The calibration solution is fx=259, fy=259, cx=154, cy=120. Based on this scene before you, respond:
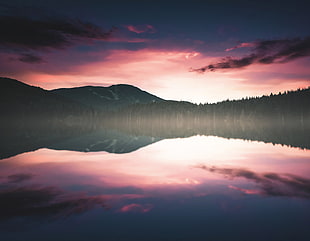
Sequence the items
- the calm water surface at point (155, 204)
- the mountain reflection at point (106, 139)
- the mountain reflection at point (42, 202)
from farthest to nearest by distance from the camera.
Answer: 1. the mountain reflection at point (106, 139)
2. the mountain reflection at point (42, 202)
3. the calm water surface at point (155, 204)

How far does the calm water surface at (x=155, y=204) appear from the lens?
809 cm

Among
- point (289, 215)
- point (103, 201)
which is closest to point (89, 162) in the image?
point (103, 201)

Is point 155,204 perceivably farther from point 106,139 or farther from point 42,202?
point 106,139

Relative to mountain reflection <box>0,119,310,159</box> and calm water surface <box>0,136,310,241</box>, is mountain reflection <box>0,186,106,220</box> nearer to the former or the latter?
calm water surface <box>0,136,310,241</box>

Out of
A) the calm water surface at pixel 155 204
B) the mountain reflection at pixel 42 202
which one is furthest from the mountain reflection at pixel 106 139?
the mountain reflection at pixel 42 202

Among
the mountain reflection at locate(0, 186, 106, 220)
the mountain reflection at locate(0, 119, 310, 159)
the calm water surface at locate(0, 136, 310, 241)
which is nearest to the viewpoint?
the calm water surface at locate(0, 136, 310, 241)

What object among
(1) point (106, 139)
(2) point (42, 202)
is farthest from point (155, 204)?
(1) point (106, 139)

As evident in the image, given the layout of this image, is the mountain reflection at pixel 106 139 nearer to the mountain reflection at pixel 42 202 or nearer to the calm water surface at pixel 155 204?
the calm water surface at pixel 155 204

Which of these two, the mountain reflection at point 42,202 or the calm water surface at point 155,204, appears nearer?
the calm water surface at point 155,204

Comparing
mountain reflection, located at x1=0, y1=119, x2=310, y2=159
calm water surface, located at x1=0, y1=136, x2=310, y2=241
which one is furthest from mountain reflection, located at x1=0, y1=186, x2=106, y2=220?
mountain reflection, located at x1=0, y1=119, x2=310, y2=159

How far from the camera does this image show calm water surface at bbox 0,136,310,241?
809cm

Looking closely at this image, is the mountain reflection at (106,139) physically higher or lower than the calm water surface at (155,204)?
lower

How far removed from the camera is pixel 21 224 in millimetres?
8703

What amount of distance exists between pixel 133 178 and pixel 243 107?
190243 mm
